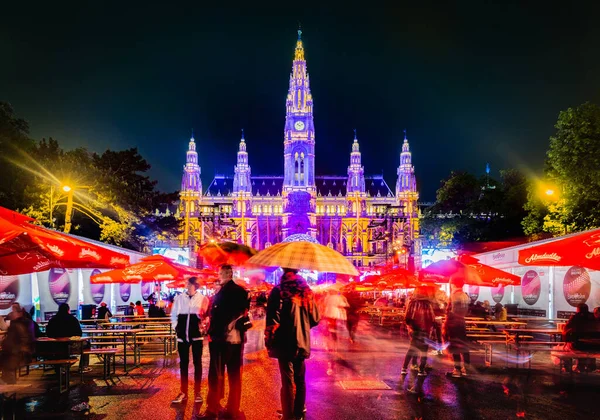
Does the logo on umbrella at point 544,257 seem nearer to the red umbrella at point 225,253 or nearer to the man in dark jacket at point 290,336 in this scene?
the man in dark jacket at point 290,336

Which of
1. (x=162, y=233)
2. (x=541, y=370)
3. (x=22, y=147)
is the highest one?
(x=22, y=147)

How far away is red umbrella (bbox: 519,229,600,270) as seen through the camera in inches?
374

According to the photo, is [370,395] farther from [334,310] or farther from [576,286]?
[576,286]

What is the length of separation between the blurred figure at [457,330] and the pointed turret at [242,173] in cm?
11790

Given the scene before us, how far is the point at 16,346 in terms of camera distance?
9.90 metres

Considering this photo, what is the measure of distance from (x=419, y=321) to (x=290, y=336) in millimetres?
4669

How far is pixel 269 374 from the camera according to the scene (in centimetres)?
1194

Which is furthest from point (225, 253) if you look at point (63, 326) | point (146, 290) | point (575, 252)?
point (146, 290)

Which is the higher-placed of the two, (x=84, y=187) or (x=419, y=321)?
(x=84, y=187)

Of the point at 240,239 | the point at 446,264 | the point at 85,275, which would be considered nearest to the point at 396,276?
the point at 446,264

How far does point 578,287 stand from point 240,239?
100963 millimetres

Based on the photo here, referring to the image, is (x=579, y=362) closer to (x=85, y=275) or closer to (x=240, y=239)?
(x=85, y=275)

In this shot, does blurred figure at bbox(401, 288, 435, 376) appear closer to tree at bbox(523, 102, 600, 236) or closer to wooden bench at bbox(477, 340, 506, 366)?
wooden bench at bbox(477, 340, 506, 366)

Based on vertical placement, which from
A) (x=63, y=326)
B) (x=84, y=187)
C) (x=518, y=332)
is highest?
(x=84, y=187)
